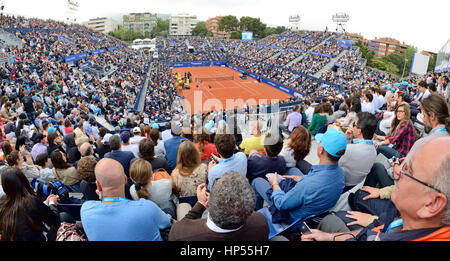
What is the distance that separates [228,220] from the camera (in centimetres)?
171

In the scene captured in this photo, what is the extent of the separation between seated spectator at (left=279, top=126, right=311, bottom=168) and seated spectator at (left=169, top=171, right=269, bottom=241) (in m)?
2.07

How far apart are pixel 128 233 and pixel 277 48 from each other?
188 feet

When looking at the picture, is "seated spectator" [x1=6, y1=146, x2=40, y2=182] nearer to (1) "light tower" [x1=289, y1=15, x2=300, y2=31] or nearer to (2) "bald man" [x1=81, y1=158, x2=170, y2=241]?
(2) "bald man" [x1=81, y1=158, x2=170, y2=241]

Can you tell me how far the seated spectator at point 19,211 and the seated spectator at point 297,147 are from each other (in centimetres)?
330

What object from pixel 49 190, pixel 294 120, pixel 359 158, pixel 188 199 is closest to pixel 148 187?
pixel 188 199

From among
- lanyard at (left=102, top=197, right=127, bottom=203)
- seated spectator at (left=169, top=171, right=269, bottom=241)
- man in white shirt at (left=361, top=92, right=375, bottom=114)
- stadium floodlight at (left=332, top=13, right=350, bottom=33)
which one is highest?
stadium floodlight at (left=332, top=13, right=350, bottom=33)

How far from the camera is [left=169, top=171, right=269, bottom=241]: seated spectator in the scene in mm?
1705

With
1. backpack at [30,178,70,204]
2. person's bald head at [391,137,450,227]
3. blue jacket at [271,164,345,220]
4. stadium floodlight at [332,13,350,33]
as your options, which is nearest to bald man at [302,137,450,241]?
person's bald head at [391,137,450,227]

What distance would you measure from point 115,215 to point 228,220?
1.13m

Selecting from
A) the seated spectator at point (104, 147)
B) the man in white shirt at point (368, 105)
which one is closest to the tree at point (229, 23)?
the man in white shirt at point (368, 105)

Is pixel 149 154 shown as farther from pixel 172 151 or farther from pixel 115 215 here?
pixel 115 215

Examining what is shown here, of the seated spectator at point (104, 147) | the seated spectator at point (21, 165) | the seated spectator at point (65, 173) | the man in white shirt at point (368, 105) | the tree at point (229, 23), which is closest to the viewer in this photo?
the seated spectator at point (21, 165)

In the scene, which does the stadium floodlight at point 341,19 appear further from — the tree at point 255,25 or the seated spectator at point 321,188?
the seated spectator at point 321,188

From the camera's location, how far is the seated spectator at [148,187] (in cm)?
305
